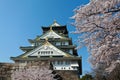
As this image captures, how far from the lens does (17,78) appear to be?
21.1 metres

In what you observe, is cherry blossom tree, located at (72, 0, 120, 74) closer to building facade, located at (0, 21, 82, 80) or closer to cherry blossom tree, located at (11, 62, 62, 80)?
cherry blossom tree, located at (11, 62, 62, 80)

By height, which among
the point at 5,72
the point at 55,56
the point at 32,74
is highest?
the point at 55,56

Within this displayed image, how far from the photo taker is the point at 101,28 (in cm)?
766

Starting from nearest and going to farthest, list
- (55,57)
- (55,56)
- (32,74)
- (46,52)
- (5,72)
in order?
(32,74) < (5,72) < (55,57) < (55,56) < (46,52)

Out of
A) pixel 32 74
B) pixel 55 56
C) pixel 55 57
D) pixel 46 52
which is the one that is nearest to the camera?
pixel 32 74

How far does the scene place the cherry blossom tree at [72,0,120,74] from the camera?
23.8 ft

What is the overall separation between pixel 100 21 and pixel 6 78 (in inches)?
729

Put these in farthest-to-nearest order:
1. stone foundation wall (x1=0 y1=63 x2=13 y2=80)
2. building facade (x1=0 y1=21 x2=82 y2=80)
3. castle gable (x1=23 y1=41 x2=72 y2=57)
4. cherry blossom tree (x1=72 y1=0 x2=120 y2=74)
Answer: castle gable (x1=23 y1=41 x2=72 y2=57)
building facade (x1=0 y1=21 x2=82 y2=80)
stone foundation wall (x1=0 y1=63 x2=13 y2=80)
cherry blossom tree (x1=72 y1=0 x2=120 y2=74)

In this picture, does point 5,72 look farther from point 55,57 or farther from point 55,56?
point 55,56

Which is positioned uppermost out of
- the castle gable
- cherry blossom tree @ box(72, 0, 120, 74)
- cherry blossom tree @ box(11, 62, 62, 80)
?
the castle gable

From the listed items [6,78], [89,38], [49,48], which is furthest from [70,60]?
[89,38]

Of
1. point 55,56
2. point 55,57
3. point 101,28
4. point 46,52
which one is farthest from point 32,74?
point 46,52

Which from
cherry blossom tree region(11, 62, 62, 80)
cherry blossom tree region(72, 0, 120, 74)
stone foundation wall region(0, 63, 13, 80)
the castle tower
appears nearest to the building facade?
the castle tower

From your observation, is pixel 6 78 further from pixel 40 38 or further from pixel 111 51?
pixel 40 38
